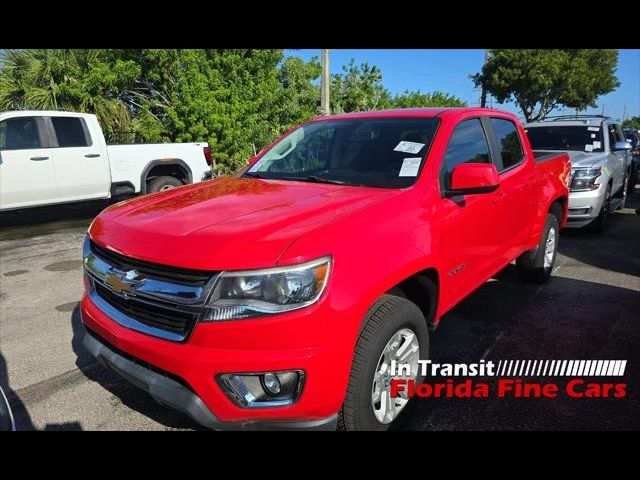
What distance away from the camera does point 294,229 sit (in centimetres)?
205

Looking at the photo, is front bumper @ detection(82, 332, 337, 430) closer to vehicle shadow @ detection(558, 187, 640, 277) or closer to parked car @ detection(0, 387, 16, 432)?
parked car @ detection(0, 387, 16, 432)

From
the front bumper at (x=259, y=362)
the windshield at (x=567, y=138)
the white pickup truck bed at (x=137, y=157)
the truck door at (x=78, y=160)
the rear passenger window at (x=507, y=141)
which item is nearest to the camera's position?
the front bumper at (x=259, y=362)

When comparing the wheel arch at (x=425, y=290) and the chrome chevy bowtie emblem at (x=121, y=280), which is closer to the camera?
the chrome chevy bowtie emblem at (x=121, y=280)

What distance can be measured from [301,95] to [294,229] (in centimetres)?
1417

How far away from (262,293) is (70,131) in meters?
7.74

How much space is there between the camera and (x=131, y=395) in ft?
9.53

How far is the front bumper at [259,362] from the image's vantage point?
1.89 meters

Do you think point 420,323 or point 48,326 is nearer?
point 420,323

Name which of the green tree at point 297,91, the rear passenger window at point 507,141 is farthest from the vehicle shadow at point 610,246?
the green tree at point 297,91

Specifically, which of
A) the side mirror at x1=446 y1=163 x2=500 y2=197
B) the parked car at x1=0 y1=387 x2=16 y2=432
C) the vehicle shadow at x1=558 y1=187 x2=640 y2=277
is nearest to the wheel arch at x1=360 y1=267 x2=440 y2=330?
the side mirror at x1=446 y1=163 x2=500 y2=197

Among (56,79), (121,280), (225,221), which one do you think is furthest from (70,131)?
(225,221)

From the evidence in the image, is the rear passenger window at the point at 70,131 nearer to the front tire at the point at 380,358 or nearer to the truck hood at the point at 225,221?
the truck hood at the point at 225,221

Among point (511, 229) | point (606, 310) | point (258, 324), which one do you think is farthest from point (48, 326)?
point (606, 310)
